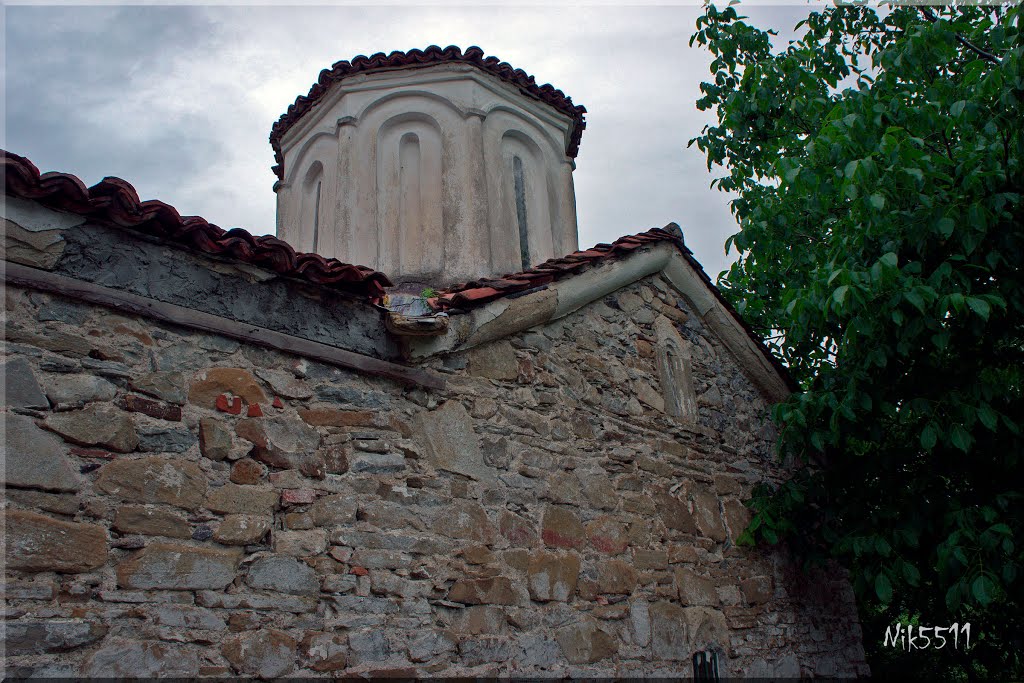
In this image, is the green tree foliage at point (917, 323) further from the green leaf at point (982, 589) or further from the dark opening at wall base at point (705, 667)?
the dark opening at wall base at point (705, 667)

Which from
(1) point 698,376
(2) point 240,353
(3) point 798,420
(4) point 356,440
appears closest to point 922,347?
(3) point 798,420

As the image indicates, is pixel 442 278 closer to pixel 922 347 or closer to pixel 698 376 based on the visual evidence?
pixel 698 376

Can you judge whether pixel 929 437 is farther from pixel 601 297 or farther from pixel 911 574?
pixel 601 297

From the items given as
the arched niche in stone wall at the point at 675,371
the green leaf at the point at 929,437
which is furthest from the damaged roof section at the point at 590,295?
the green leaf at the point at 929,437

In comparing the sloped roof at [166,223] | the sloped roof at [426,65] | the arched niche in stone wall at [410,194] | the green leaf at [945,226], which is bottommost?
the sloped roof at [166,223]

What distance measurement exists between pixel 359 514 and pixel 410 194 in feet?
12.4

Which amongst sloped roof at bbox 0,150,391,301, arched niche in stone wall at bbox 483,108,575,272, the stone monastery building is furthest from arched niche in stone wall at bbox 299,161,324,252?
sloped roof at bbox 0,150,391,301

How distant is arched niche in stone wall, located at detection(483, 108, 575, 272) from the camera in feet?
21.8

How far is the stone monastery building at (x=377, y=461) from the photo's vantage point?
2855 millimetres

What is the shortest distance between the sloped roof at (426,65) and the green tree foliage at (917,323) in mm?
1795

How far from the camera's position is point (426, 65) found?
681 centimetres

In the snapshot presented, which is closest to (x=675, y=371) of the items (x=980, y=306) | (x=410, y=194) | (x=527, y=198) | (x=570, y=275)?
(x=570, y=275)

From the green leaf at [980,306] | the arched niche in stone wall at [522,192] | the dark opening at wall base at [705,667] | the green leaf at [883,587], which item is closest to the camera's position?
the green leaf at [980,306]

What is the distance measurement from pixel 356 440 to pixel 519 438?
996 millimetres
